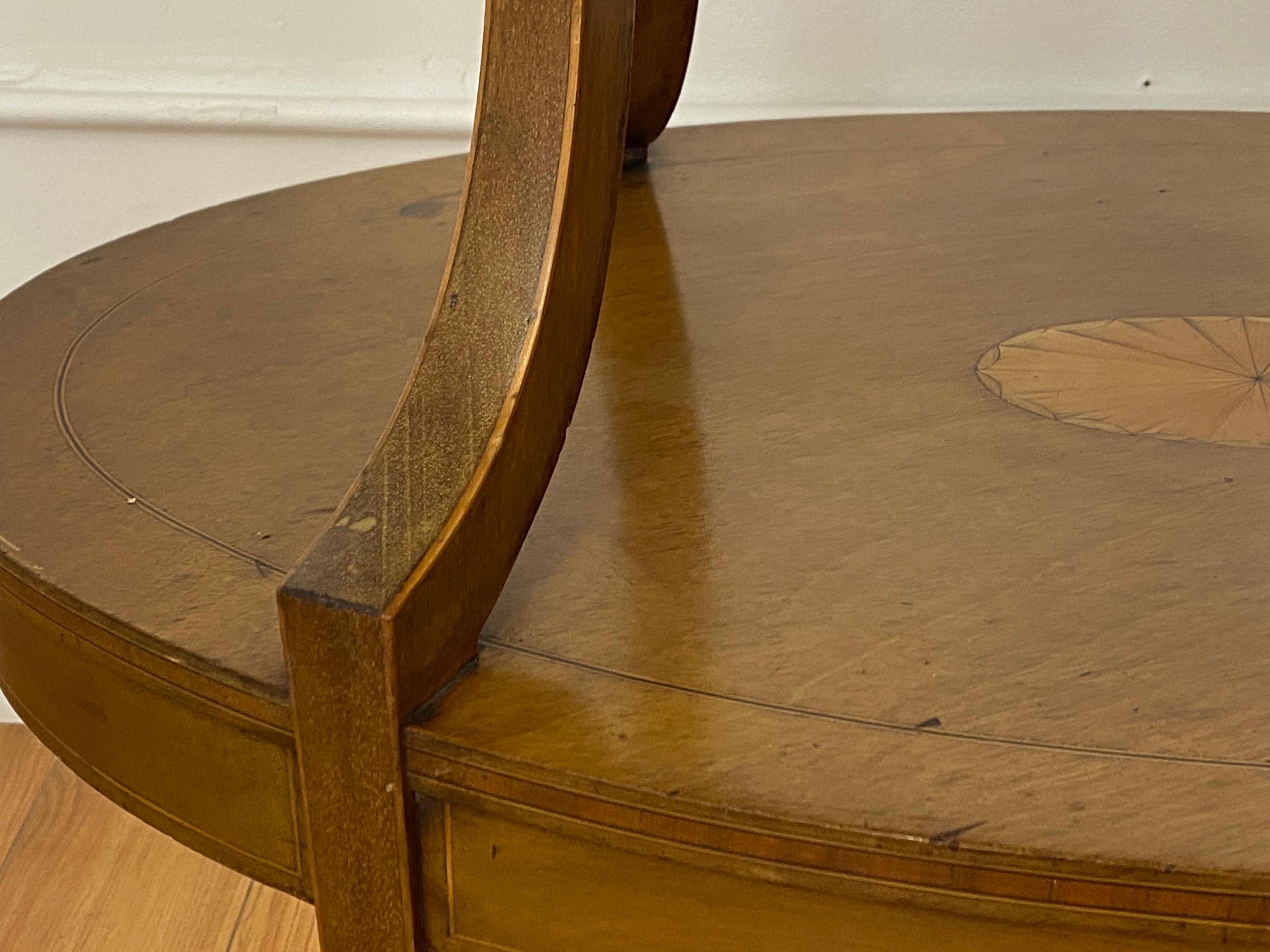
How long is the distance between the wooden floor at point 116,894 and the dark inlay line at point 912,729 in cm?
112

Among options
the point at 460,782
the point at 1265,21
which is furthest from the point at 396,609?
the point at 1265,21

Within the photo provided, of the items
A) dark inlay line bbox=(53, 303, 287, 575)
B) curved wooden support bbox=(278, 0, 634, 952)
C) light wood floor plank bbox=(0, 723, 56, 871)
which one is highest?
curved wooden support bbox=(278, 0, 634, 952)

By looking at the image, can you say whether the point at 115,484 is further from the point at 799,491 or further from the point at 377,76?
the point at 377,76

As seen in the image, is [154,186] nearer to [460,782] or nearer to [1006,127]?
[1006,127]

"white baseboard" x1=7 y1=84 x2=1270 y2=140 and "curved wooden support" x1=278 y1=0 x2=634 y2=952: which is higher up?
"curved wooden support" x1=278 y1=0 x2=634 y2=952

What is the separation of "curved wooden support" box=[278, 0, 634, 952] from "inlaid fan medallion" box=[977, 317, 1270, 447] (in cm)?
22

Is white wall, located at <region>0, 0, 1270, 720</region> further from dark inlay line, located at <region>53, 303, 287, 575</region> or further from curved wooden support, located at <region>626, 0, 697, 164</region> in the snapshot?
dark inlay line, located at <region>53, 303, 287, 575</region>

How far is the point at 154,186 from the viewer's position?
5.08 feet

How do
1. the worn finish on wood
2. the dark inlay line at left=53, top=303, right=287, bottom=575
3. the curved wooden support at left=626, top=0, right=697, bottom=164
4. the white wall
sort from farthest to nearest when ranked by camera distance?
the white wall → the curved wooden support at left=626, top=0, right=697, bottom=164 → the dark inlay line at left=53, top=303, right=287, bottom=575 → the worn finish on wood

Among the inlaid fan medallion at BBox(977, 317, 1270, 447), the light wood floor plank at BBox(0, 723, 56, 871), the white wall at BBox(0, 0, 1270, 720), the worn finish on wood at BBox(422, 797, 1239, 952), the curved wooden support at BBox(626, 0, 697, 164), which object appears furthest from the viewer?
the light wood floor plank at BBox(0, 723, 56, 871)

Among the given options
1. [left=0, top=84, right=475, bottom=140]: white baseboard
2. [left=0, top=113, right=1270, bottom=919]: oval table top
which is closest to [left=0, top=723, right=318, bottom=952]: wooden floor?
[left=0, top=84, right=475, bottom=140]: white baseboard

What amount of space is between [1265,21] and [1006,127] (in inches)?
22.4

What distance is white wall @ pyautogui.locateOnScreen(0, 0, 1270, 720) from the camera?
138cm

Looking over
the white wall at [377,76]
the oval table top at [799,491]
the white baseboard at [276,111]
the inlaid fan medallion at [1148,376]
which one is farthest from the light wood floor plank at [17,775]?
the inlaid fan medallion at [1148,376]
